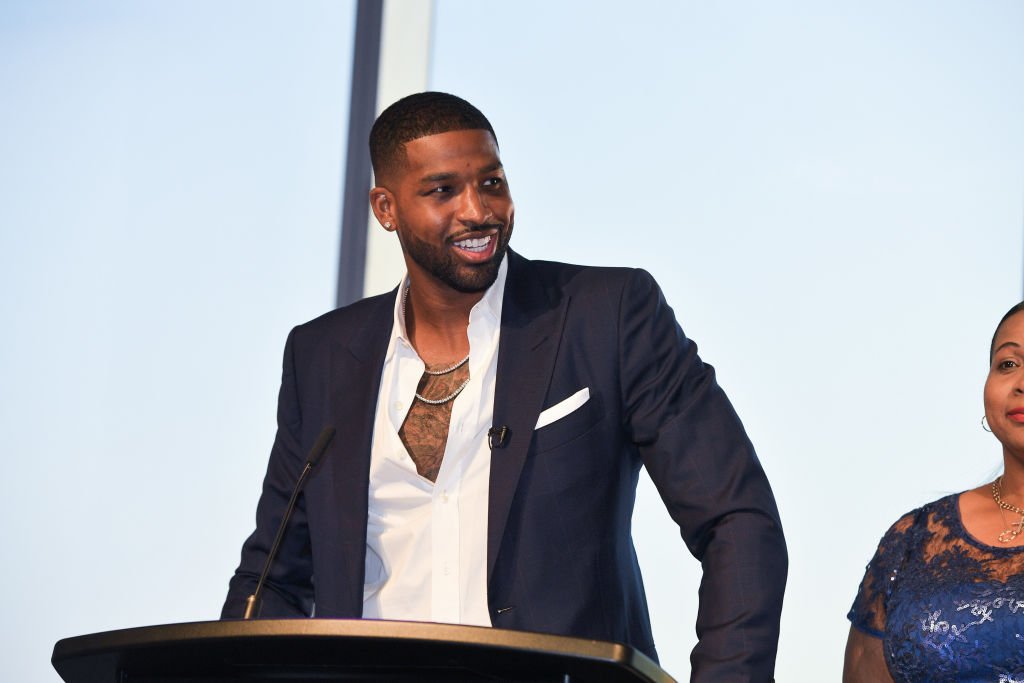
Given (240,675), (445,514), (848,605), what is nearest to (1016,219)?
(848,605)

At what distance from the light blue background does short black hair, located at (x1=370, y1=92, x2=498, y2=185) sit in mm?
1217

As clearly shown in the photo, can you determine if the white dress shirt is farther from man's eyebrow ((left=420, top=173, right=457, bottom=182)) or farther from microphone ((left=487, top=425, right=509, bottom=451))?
man's eyebrow ((left=420, top=173, right=457, bottom=182))

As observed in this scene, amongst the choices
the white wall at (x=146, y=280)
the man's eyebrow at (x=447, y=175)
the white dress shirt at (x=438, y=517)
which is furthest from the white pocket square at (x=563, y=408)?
the white wall at (x=146, y=280)

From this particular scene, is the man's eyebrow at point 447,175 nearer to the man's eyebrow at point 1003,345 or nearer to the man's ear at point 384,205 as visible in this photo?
the man's ear at point 384,205

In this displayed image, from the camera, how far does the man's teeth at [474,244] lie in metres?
2.41

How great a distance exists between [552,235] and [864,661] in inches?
64.7

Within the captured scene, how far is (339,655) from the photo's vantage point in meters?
1.33

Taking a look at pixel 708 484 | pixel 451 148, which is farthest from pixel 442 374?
pixel 708 484

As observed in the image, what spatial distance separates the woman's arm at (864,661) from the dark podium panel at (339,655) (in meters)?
1.52

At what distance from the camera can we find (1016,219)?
336cm

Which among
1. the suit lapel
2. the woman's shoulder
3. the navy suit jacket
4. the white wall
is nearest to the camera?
the navy suit jacket

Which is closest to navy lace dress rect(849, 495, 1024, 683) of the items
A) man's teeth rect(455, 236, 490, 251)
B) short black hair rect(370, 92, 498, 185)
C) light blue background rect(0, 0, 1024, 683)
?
light blue background rect(0, 0, 1024, 683)

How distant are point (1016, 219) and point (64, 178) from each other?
2.85 metres

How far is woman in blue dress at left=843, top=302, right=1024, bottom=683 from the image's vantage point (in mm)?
2447
